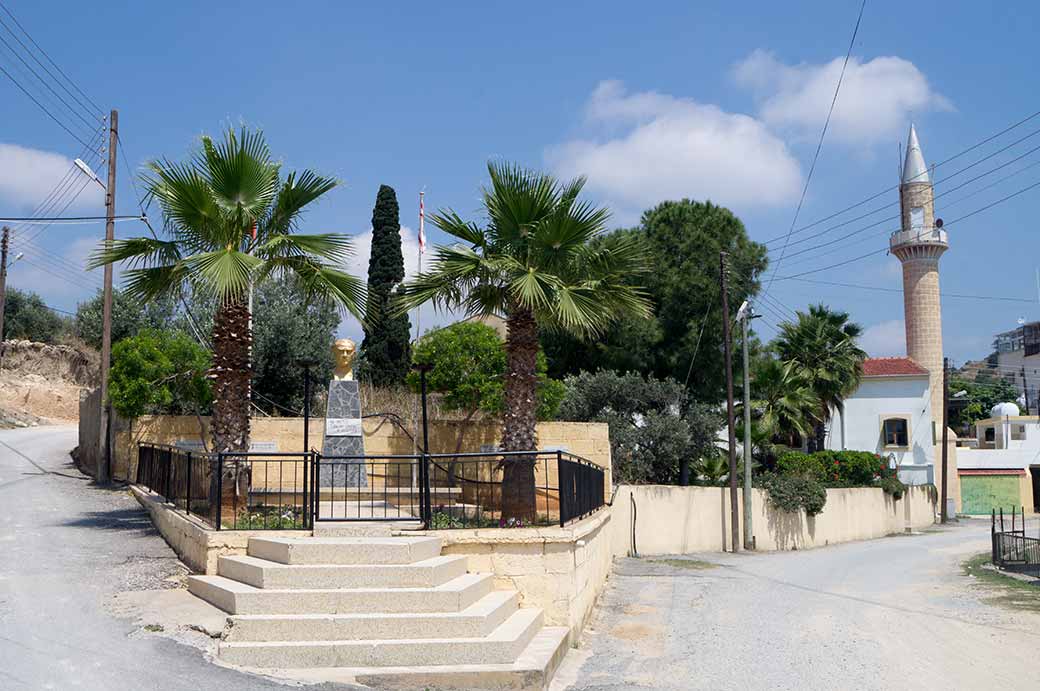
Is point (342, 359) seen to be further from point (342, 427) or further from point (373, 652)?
point (373, 652)

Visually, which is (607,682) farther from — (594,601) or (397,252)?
(397,252)

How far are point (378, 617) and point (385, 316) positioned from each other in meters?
23.2

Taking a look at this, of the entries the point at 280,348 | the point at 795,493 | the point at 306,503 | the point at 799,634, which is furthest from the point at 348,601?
the point at 795,493

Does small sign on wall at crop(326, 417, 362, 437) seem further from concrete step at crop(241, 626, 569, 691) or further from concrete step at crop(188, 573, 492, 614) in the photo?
concrete step at crop(241, 626, 569, 691)

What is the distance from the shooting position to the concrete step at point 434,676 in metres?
7.75

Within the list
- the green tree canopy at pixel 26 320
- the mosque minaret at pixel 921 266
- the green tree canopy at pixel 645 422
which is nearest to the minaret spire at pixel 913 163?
the mosque minaret at pixel 921 266

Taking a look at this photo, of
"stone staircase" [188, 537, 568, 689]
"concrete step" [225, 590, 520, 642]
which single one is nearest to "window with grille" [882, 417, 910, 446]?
"stone staircase" [188, 537, 568, 689]

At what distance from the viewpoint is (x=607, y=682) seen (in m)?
9.04

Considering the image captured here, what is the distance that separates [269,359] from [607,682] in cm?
1930

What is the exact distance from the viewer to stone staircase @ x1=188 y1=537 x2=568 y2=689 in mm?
7949

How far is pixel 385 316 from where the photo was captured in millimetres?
31016

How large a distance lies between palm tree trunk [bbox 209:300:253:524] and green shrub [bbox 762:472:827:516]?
21238 mm

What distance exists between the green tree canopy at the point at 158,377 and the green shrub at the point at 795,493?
18.7 m

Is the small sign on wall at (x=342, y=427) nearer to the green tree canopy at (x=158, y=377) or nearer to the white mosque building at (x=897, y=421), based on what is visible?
the green tree canopy at (x=158, y=377)
